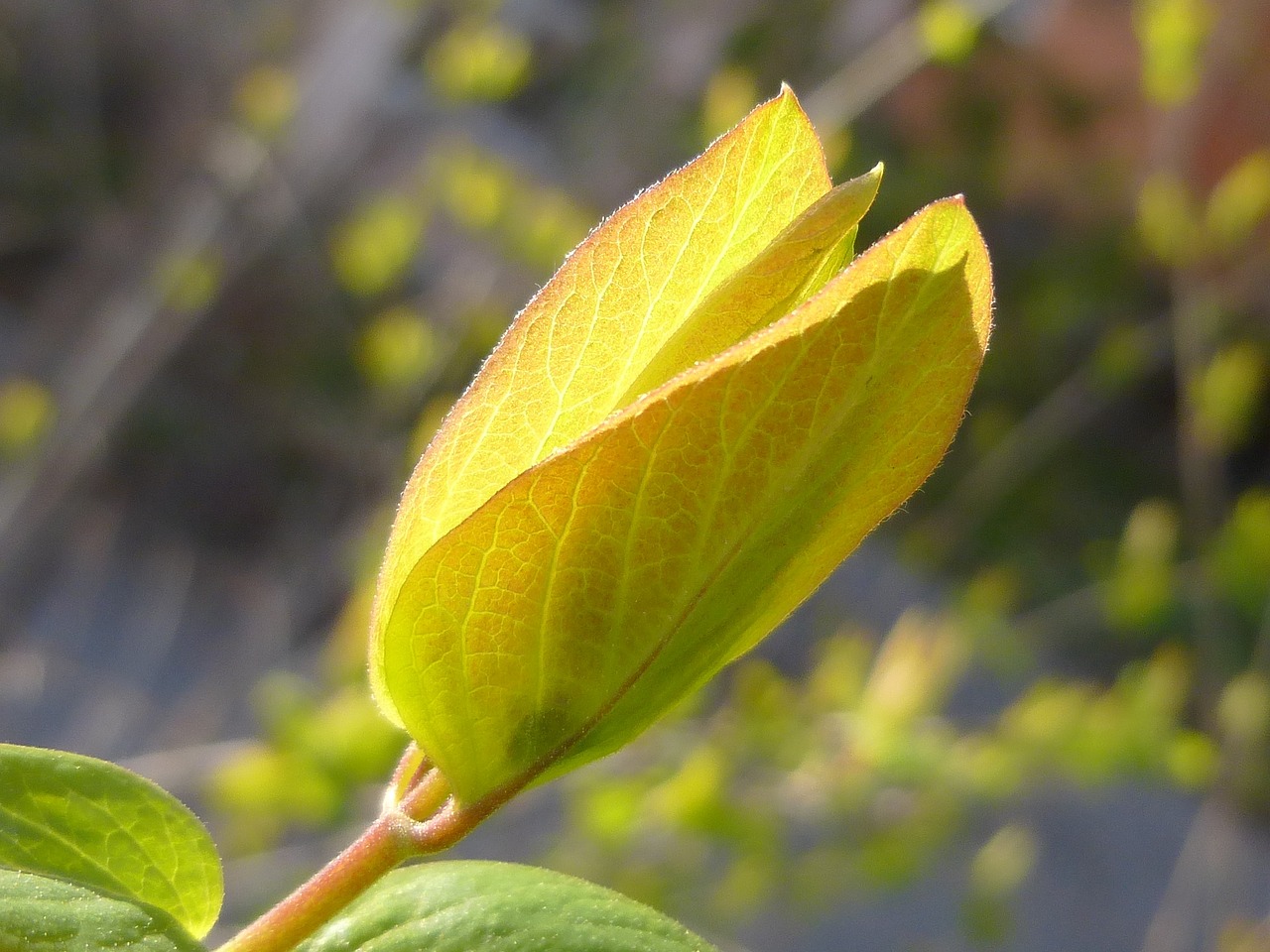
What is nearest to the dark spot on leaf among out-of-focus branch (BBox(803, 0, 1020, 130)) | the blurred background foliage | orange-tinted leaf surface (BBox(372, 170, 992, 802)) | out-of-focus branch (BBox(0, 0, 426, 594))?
orange-tinted leaf surface (BBox(372, 170, 992, 802))

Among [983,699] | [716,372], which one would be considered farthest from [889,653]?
[983,699]

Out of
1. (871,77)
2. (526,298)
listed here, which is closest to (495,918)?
(871,77)

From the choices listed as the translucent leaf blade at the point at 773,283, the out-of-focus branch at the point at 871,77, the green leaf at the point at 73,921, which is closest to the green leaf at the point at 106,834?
the green leaf at the point at 73,921

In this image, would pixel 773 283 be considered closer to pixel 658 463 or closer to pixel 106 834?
pixel 658 463

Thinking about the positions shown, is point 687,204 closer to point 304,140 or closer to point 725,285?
point 725,285

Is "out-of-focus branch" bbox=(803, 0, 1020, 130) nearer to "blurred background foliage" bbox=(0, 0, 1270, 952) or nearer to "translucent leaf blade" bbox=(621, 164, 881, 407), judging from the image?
"blurred background foliage" bbox=(0, 0, 1270, 952)

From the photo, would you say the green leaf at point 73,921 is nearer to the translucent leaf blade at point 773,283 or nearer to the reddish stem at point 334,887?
the reddish stem at point 334,887

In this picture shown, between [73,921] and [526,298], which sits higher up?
[73,921]
